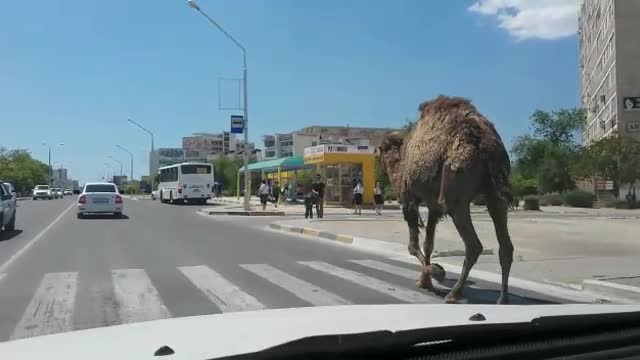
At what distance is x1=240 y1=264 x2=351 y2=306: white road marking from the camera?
9.09 metres

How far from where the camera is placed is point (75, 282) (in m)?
11.0

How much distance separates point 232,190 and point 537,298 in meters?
83.0

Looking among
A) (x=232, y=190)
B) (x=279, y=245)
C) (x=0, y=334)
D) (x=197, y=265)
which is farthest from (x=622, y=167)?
(x=232, y=190)

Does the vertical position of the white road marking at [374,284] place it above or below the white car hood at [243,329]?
below

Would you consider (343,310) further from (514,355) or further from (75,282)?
(75,282)

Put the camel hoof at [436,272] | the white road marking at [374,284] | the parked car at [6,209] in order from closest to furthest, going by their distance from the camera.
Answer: the white road marking at [374,284] → the camel hoof at [436,272] → the parked car at [6,209]

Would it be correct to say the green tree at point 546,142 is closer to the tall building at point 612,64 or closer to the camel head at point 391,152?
the tall building at point 612,64

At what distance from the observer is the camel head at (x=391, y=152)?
11.0 meters

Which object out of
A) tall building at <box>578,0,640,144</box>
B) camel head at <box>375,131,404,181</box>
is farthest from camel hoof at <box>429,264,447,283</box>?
tall building at <box>578,0,640,144</box>

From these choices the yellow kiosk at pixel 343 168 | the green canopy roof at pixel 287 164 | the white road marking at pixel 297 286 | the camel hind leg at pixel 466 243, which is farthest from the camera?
the green canopy roof at pixel 287 164

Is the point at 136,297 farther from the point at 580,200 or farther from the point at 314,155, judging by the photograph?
the point at 580,200

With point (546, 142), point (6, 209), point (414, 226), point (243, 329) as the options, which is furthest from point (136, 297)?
point (546, 142)

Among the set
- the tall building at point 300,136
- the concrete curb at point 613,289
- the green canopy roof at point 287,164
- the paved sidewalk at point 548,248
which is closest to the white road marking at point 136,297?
the paved sidewalk at point 548,248


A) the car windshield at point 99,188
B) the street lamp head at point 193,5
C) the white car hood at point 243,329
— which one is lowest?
the white car hood at point 243,329
